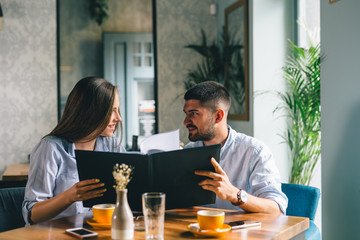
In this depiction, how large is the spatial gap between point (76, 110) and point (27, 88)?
226 centimetres

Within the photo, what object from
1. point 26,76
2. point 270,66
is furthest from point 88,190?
point 26,76

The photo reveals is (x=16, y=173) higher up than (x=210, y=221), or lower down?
lower down

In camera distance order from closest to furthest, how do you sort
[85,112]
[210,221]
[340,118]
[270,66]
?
1. [210,221]
2. [85,112]
3. [340,118]
4. [270,66]

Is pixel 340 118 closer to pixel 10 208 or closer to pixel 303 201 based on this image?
pixel 303 201

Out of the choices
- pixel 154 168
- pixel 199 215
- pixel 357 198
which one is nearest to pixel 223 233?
pixel 199 215

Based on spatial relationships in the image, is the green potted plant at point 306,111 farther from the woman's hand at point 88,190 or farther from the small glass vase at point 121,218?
the small glass vase at point 121,218

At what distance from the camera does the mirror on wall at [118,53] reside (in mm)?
4117

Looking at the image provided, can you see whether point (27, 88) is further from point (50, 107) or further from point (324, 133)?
point (324, 133)

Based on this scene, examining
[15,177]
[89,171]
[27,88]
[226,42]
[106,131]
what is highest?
[226,42]

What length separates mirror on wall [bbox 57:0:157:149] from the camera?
13.5 ft

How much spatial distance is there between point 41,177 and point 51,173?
4cm

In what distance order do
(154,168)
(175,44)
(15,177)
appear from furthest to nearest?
(175,44), (15,177), (154,168)

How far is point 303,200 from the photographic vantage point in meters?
1.95

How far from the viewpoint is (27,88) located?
389 centimetres
